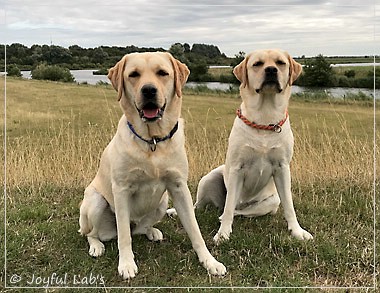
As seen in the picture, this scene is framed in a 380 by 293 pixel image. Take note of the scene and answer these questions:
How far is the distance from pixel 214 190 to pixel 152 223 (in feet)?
3.05

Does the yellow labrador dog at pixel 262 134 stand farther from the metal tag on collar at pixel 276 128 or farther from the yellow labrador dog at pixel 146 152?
the yellow labrador dog at pixel 146 152

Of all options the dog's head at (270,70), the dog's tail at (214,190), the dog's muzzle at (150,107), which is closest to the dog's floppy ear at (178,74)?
the dog's muzzle at (150,107)

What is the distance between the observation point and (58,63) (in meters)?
4.82

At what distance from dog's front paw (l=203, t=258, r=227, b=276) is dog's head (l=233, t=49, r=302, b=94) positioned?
1.47 m

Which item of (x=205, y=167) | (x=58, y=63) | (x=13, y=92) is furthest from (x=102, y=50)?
(x=205, y=167)

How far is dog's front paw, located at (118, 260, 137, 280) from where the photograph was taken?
3467mm

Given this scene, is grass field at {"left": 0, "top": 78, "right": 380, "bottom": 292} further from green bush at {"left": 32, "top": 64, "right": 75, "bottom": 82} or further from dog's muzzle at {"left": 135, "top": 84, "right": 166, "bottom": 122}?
dog's muzzle at {"left": 135, "top": 84, "right": 166, "bottom": 122}

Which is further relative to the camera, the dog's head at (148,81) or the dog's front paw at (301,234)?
the dog's front paw at (301,234)

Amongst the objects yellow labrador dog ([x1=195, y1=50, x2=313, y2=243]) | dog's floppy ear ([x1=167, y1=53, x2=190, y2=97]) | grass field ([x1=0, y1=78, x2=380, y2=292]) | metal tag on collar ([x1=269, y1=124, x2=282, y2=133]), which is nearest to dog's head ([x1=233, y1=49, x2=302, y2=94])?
yellow labrador dog ([x1=195, y1=50, x2=313, y2=243])

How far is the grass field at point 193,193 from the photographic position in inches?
140

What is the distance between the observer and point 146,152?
345 cm

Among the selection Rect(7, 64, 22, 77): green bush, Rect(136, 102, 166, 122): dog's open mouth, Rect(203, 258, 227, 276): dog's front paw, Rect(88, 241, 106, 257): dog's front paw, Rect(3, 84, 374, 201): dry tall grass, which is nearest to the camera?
Rect(136, 102, 166, 122): dog's open mouth

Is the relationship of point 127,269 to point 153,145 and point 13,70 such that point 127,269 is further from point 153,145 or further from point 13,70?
point 13,70

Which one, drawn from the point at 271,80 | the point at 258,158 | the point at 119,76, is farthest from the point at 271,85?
the point at 119,76
